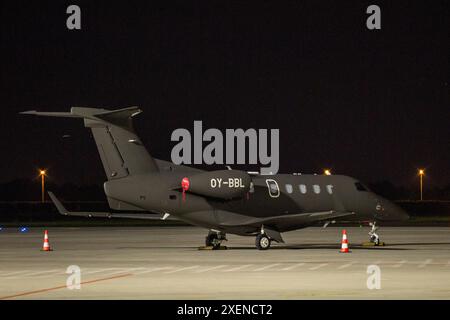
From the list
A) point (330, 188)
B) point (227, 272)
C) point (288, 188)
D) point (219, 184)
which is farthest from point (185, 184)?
point (227, 272)

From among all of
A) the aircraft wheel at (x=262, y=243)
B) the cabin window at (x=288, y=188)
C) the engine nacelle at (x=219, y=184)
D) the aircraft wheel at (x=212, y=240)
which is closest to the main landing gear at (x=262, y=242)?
the aircraft wheel at (x=262, y=243)

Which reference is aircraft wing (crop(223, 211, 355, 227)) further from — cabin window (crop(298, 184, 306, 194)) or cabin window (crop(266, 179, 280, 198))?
cabin window (crop(298, 184, 306, 194))

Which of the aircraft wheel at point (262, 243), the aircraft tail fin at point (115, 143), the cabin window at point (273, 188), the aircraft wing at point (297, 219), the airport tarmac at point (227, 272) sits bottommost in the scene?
the airport tarmac at point (227, 272)

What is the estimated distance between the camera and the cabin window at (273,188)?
4178cm

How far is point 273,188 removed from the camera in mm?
41938

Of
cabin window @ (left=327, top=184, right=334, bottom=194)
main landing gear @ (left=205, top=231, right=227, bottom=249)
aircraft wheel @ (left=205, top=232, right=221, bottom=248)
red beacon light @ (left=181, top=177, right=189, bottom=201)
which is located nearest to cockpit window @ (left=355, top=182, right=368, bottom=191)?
cabin window @ (left=327, top=184, right=334, bottom=194)

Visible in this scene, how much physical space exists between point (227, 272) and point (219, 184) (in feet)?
40.3

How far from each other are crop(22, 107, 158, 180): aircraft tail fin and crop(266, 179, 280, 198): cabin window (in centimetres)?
583

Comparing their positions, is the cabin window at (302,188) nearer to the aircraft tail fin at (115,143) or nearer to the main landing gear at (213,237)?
the main landing gear at (213,237)

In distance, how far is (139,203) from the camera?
37906 mm

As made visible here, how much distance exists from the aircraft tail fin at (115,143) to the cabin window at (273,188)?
229 inches
